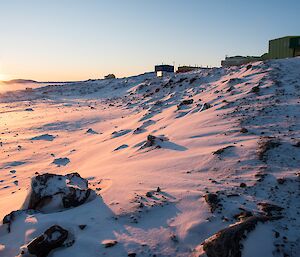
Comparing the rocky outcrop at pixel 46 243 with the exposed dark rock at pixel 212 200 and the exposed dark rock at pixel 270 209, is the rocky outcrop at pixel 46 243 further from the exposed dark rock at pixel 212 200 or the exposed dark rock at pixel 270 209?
the exposed dark rock at pixel 270 209

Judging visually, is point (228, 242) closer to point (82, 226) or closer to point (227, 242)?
point (227, 242)

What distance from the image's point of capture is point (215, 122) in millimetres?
7152

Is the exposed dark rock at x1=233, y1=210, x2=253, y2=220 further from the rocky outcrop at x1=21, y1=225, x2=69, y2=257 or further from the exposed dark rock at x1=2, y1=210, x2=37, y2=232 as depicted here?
the exposed dark rock at x1=2, y1=210, x2=37, y2=232

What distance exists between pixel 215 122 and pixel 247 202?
370cm

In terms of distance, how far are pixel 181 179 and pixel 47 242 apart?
1985 mm

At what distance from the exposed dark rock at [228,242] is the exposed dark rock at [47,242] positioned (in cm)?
141

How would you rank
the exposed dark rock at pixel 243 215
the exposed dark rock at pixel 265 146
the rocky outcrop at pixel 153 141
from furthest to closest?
1. the rocky outcrop at pixel 153 141
2. the exposed dark rock at pixel 265 146
3. the exposed dark rock at pixel 243 215

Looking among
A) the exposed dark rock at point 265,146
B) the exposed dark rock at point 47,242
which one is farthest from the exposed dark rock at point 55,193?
the exposed dark rock at point 265,146

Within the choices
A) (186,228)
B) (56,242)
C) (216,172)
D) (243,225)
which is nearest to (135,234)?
Answer: (186,228)

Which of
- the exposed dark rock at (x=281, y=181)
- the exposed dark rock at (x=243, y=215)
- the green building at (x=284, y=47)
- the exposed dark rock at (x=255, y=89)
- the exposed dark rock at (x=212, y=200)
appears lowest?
the exposed dark rock at (x=243, y=215)

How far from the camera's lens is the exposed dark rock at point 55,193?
4098 millimetres

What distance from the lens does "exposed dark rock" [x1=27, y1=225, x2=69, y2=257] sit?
3.09 meters

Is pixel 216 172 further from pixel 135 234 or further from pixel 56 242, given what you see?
pixel 56 242

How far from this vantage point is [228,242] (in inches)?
110
